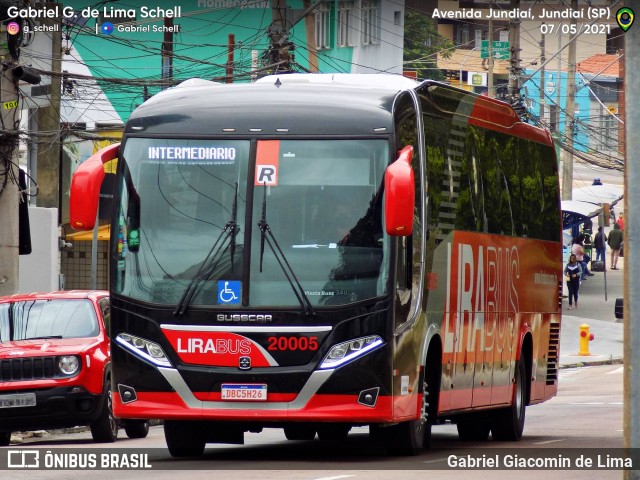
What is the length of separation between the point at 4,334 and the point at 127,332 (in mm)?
5036

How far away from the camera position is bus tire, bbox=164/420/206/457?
14719 millimetres

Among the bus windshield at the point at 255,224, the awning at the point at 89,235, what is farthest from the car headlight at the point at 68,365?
the awning at the point at 89,235

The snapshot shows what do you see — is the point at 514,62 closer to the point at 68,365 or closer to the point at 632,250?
the point at 68,365

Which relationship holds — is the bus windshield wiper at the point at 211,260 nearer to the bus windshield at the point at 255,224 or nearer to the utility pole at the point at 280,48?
the bus windshield at the point at 255,224

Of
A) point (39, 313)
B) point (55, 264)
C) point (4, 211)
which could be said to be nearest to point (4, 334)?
point (39, 313)

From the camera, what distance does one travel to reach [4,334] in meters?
18.3

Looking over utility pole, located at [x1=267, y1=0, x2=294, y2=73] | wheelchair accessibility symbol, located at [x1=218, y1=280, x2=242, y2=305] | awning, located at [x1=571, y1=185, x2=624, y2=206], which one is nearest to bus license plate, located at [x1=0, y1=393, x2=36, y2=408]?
wheelchair accessibility symbol, located at [x1=218, y1=280, x2=242, y2=305]

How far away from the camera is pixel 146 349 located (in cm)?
1358

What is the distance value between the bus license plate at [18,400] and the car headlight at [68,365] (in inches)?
17.1

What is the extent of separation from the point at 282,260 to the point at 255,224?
Answer: 40cm

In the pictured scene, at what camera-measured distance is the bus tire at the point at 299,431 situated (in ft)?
48.9

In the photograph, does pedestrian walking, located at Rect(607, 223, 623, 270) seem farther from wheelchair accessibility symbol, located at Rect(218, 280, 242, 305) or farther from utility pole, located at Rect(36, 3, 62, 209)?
wheelchair accessibility symbol, located at Rect(218, 280, 242, 305)

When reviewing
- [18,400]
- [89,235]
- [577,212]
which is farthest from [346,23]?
[18,400]

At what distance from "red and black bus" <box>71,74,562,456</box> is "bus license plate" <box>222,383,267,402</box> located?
2 centimetres
